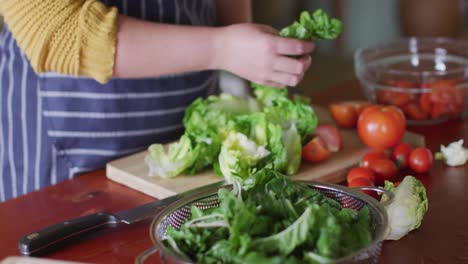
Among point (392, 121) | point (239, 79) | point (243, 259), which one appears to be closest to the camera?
point (243, 259)

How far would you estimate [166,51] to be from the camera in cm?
148

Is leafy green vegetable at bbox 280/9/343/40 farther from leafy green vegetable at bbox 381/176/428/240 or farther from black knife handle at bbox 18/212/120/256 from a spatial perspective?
black knife handle at bbox 18/212/120/256

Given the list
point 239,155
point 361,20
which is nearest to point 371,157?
point 239,155

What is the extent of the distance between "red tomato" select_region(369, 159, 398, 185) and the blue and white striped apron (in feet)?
1.56

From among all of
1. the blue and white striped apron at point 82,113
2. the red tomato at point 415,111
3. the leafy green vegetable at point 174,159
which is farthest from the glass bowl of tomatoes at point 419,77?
the leafy green vegetable at point 174,159

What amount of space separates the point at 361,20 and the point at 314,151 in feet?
10.4

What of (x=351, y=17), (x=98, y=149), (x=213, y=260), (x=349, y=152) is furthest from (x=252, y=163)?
(x=351, y=17)

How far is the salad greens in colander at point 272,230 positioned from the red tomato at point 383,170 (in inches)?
16.7

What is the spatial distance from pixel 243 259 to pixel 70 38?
2.22 ft

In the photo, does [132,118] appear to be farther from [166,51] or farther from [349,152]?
[349,152]

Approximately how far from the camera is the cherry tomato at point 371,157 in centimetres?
152

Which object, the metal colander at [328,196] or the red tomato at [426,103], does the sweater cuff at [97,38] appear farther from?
the red tomato at [426,103]

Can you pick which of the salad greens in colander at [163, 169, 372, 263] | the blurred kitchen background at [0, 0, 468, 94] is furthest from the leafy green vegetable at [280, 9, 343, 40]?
the blurred kitchen background at [0, 0, 468, 94]

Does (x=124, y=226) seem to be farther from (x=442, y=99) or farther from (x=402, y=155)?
(x=442, y=99)
